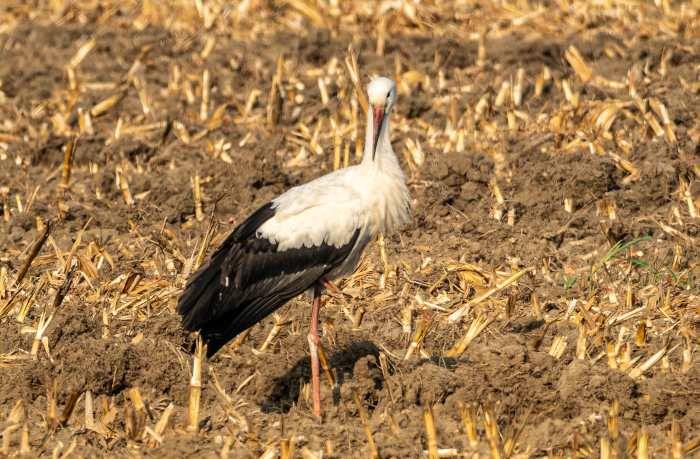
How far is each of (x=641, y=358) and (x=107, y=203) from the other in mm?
4728

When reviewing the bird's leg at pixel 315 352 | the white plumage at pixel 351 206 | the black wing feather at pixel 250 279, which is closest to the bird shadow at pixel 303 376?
the bird's leg at pixel 315 352

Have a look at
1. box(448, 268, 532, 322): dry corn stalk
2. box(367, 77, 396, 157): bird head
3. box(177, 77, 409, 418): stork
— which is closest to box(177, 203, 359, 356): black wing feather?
box(177, 77, 409, 418): stork

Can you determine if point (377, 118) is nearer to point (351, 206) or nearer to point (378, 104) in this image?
point (378, 104)

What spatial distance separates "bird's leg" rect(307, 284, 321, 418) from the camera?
725 cm

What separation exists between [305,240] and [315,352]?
0.66 metres

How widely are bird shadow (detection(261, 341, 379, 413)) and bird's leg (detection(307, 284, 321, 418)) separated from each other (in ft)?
0.40

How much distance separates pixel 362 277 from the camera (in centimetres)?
895

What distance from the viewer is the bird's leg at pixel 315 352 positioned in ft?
23.8

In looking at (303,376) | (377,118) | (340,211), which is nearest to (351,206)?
(340,211)

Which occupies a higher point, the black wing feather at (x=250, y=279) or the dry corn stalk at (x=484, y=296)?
the black wing feather at (x=250, y=279)

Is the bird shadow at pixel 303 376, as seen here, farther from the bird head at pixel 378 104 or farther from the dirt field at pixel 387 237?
the bird head at pixel 378 104

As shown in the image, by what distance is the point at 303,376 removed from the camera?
7.79 meters

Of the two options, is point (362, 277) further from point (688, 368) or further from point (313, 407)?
point (688, 368)

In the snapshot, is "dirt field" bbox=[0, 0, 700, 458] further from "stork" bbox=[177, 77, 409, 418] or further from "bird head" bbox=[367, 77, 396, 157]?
"bird head" bbox=[367, 77, 396, 157]
